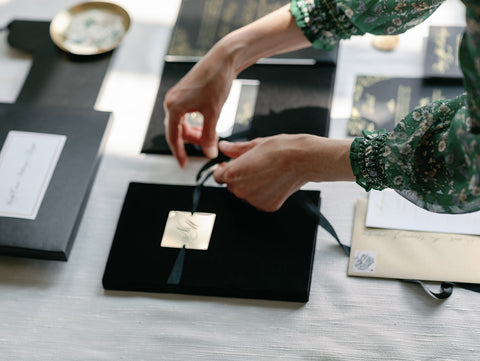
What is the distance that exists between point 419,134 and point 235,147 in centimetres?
32

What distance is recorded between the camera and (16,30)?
1085 millimetres

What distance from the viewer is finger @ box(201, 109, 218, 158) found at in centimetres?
85

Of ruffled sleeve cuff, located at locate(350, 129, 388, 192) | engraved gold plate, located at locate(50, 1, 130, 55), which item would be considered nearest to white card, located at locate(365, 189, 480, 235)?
ruffled sleeve cuff, located at locate(350, 129, 388, 192)

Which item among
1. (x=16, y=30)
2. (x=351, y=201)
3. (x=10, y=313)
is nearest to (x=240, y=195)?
(x=351, y=201)

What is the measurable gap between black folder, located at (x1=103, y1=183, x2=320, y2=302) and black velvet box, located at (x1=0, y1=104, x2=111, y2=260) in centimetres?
7

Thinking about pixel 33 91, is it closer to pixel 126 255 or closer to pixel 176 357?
pixel 126 255

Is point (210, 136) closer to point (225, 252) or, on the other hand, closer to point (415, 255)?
point (225, 252)

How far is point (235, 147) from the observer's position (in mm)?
864

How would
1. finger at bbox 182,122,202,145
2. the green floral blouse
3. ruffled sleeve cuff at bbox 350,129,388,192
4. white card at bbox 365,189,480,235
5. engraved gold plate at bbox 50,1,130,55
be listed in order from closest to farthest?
the green floral blouse, ruffled sleeve cuff at bbox 350,129,388,192, white card at bbox 365,189,480,235, finger at bbox 182,122,202,145, engraved gold plate at bbox 50,1,130,55

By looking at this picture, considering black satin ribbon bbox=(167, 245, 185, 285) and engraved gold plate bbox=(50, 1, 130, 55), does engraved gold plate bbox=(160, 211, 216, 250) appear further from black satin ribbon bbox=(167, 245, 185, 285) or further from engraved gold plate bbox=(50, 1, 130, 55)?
engraved gold plate bbox=(50, 1, 130, 55)

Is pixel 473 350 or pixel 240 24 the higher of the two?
pixel 240 24

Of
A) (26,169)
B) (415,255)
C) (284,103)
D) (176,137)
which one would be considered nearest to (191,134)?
(176,137)

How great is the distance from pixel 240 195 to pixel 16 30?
0.57m

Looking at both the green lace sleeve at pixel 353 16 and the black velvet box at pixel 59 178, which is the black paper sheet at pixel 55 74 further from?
the green lace sleeve at pixel 353 16
